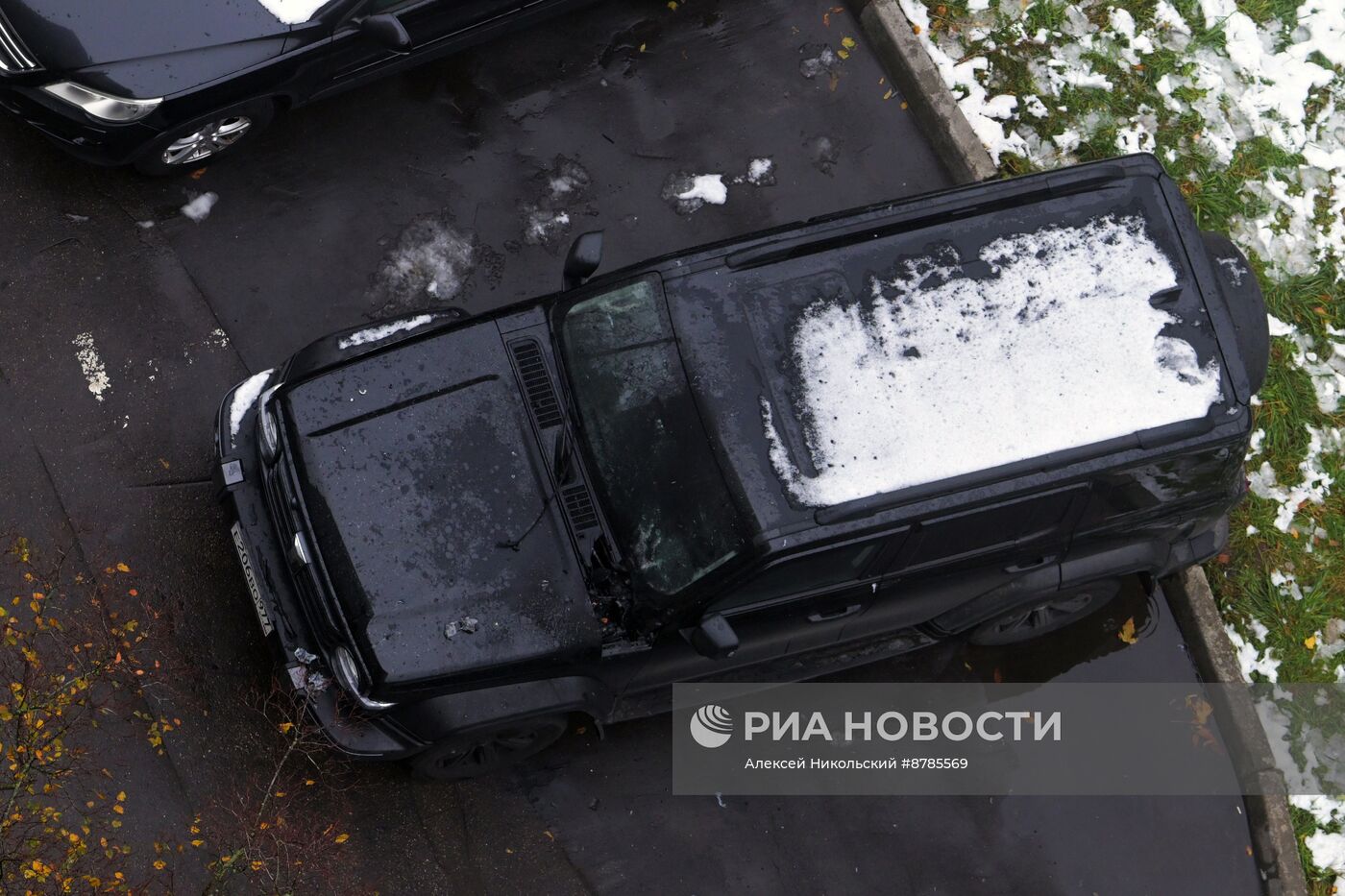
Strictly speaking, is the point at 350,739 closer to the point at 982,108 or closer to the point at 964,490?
the point at 964,490

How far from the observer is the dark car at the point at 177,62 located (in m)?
5.75

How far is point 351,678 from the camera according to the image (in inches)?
199

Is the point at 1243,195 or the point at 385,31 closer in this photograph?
the point at 385,31

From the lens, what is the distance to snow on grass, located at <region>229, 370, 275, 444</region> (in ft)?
18.2

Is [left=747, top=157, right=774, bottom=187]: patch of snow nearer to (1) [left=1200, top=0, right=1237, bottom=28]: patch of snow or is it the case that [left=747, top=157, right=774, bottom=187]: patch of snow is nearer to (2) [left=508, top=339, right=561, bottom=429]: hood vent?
(2) [left=508, top=339, right=561, bottom=429]: hood vent

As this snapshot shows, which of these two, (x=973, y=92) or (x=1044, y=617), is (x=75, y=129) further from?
(x=1044, y=617)

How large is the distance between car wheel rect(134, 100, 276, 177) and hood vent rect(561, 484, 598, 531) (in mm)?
3026

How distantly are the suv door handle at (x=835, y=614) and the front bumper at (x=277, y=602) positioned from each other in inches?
76.4

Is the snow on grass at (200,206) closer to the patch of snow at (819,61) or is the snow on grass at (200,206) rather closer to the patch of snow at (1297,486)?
A: the patch of snow at (819,61)

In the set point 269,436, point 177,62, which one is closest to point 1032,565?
point 269,436

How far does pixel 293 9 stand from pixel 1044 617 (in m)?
5.31

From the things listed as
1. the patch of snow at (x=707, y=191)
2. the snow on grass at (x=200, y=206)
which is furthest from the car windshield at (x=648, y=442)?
the snow on grass at (x=200, y=206)

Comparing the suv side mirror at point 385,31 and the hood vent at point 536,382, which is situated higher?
the suv side mirror at point 385,31

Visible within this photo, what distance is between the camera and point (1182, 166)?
24.1 ft
